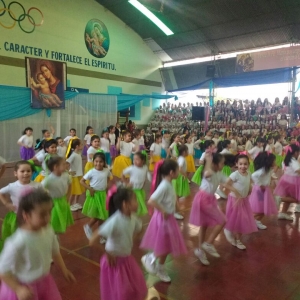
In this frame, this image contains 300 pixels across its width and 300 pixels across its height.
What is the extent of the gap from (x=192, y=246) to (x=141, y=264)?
824 millimetres

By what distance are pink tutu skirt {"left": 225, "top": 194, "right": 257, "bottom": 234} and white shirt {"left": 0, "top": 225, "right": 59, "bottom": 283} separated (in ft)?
8.31

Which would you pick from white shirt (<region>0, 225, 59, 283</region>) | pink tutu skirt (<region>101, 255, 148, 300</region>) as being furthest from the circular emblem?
white shirt (<region>0, 225, 59, 283</region>)

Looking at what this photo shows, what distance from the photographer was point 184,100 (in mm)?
17812

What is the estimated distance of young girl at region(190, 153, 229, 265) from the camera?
3.52 meters

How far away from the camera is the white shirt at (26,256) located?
1.77m

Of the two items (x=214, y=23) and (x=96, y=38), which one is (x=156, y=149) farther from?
(x=96, y=38)

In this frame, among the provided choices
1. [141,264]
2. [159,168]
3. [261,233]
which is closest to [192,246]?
[141,264]

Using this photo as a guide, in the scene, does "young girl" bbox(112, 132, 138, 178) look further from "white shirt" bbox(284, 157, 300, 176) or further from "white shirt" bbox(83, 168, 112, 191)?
"white shirt" bbox(284, 157, 300, 176)

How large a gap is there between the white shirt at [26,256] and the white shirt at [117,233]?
43 centimetres

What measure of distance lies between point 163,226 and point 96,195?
127 cm

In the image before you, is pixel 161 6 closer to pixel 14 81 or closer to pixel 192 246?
pixel 14 81

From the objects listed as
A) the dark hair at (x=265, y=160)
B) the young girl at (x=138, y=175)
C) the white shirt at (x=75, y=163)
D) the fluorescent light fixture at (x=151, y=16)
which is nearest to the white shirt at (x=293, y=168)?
the dark hair at (x=265, y=160)

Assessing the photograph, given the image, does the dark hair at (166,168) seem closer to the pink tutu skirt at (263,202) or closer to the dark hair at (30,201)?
the dark hair at (30,201)

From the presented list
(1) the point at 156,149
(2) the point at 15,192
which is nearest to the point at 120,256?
(2) the point at 15,192
